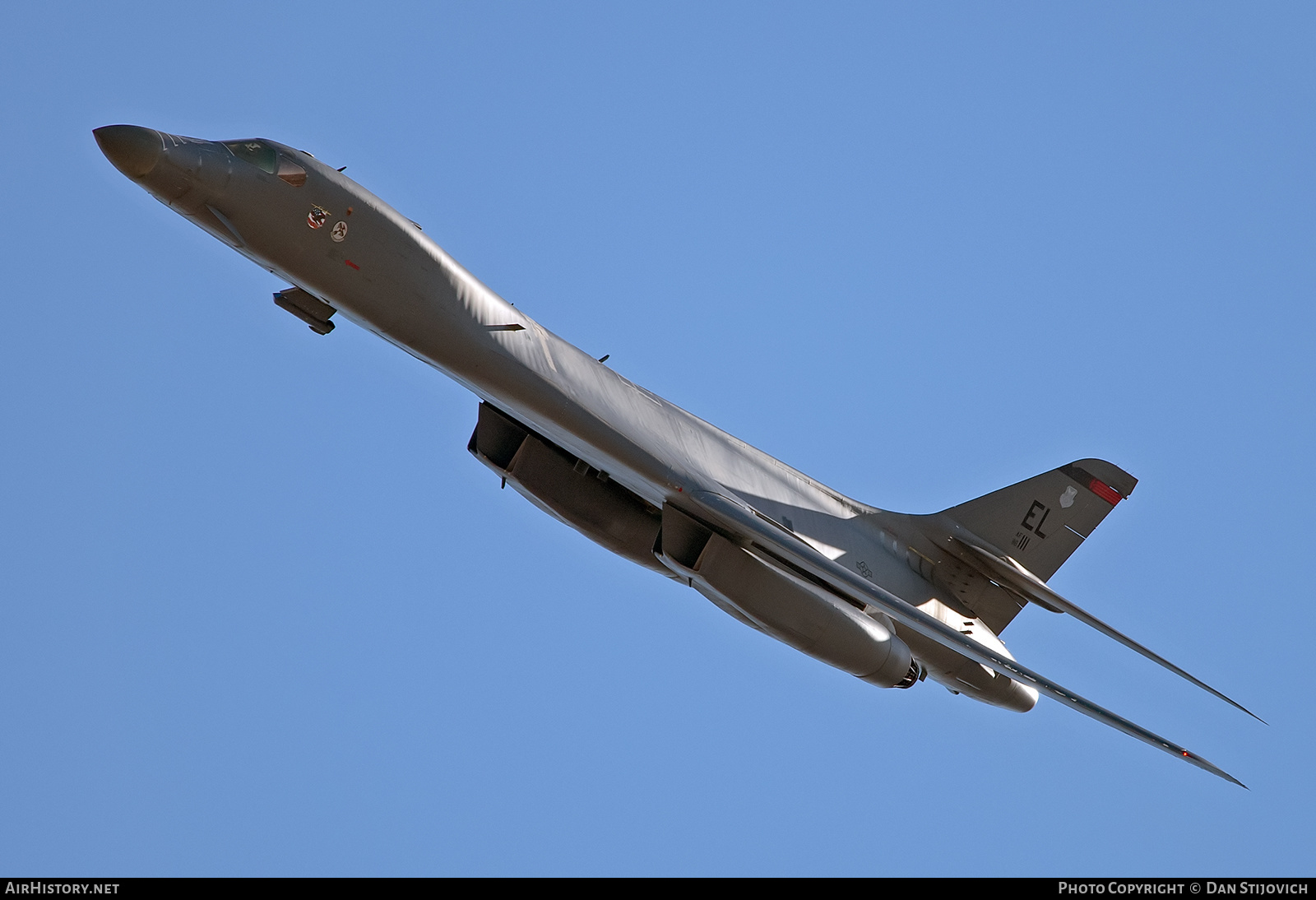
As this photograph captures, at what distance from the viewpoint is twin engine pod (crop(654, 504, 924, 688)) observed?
58.3 feet

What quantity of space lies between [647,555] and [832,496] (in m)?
2.75

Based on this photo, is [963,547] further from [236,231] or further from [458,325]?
[236,231]

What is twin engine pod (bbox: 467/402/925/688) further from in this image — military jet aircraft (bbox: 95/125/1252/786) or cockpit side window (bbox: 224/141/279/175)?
cockpit side window (bbox: 224/141/279/175)

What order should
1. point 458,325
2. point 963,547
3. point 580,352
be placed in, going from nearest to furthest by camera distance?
point 458,325
point 580,352
point 963,547

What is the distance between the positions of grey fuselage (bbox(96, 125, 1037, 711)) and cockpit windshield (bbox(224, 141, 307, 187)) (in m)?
0.01

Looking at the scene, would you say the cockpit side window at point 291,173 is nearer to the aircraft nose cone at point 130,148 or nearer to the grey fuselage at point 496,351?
the grey fuselage at point 496,351

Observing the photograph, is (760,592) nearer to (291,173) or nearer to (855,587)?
(855,587)

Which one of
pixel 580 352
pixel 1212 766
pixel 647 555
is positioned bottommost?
pixel 1212 766

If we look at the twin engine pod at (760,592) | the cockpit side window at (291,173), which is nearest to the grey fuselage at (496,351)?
the cockpit side window at (291,173)

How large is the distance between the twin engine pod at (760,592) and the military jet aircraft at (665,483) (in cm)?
2

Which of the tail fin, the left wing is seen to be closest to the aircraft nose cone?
the left wing
